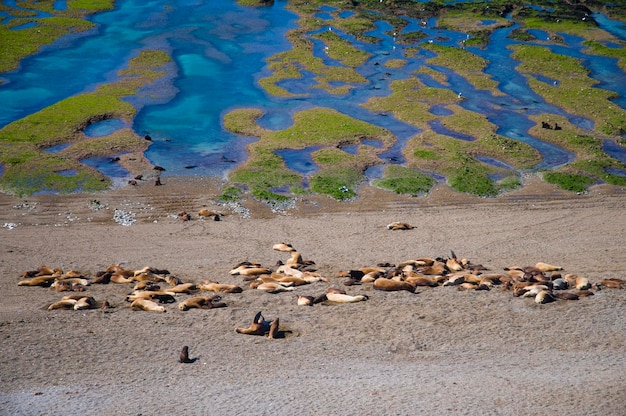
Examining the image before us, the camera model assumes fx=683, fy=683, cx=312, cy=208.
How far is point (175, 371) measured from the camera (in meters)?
13.6

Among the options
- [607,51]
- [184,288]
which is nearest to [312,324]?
[184,288]

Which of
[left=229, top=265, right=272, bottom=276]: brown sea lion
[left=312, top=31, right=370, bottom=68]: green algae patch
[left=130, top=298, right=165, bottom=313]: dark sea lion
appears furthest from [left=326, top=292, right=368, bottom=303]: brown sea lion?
[left=312, top=31, right=370, bottom=68]: green algae patch

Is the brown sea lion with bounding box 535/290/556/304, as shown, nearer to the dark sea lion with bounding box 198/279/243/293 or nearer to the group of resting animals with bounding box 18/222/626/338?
the group of resting animals with bounding box 18/222/626/338

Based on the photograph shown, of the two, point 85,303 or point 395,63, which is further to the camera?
point 395,63

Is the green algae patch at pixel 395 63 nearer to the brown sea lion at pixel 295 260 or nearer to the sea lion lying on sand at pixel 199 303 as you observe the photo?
the brown sea lion at pixel 295 260

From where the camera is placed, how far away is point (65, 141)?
32.7 meters

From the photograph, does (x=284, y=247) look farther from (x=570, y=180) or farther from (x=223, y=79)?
Answer: (x=223, y=79)

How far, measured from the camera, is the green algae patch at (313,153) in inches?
1144

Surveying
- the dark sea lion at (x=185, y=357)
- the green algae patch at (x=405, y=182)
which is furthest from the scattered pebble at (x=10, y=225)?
the green algae patch at (x=405, y=182)

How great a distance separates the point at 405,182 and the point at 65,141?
16.3 m

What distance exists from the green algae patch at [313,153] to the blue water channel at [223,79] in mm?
666

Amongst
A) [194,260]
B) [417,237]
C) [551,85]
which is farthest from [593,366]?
[551,85]

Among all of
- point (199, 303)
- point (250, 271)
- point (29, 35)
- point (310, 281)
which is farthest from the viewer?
point (29, 35)

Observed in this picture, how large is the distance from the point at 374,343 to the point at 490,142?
69.8 feet
